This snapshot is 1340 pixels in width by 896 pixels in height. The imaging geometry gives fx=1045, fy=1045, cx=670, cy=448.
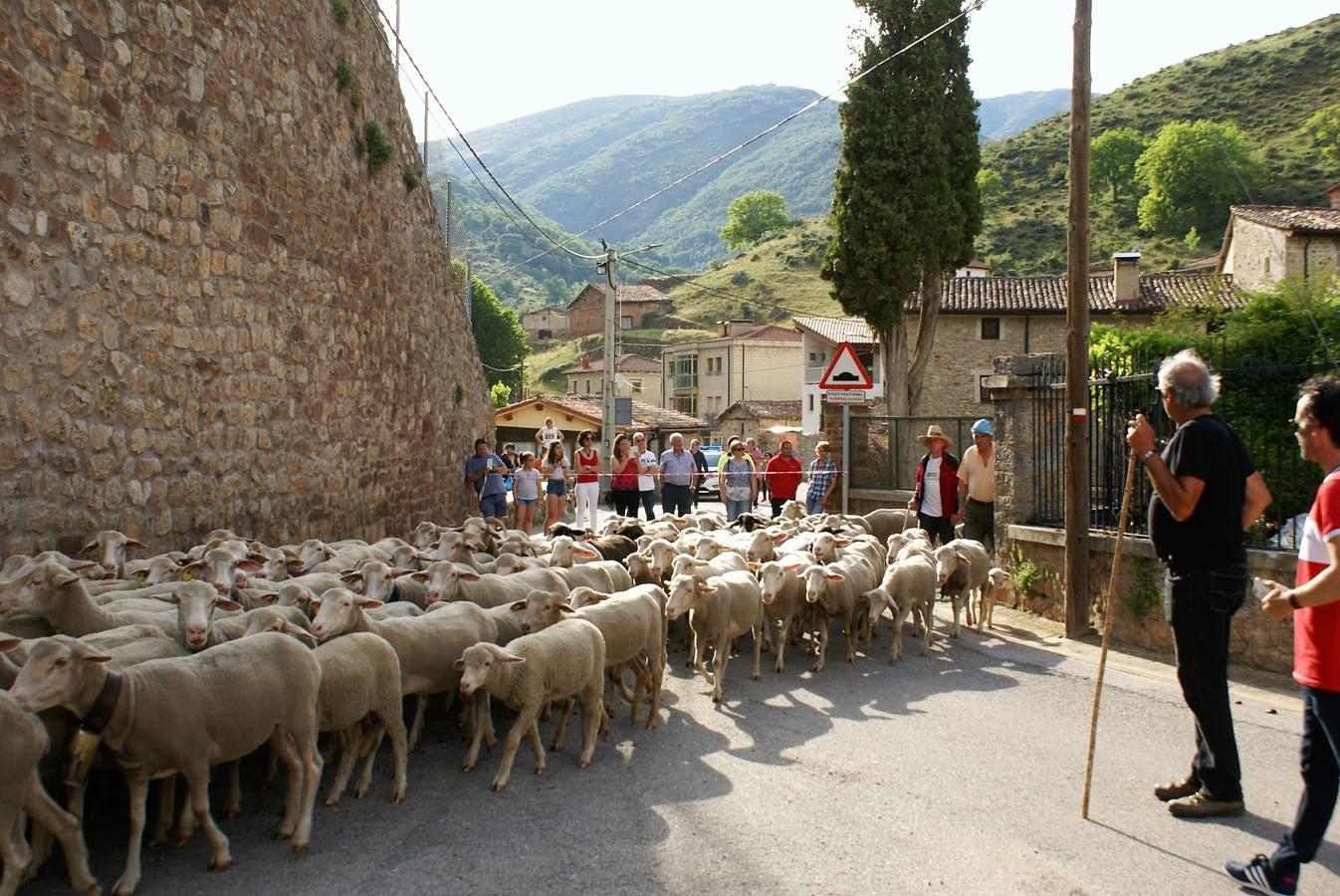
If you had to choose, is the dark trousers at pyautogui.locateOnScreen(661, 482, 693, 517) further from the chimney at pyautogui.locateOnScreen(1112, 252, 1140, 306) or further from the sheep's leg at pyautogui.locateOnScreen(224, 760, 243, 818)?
the chimney at pyautogui.locateOnScreen(1112, 252, 1140, 306)

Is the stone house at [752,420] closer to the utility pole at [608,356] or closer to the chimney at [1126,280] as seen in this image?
the chimney at [1126,280]

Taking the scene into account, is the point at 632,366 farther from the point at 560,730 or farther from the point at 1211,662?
the point at 1211,662

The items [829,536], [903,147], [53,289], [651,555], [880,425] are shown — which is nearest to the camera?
[53,289]

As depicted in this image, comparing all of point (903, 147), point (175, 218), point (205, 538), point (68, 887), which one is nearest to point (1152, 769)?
point (68, 887)

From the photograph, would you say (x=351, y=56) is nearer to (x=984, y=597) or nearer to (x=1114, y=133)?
(x=984, y=597)

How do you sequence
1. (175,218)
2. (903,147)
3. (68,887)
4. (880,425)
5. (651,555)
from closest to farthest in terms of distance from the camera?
1. (68,887)
2. (175,218)
3. (651,555)
4. (880,425)
5. (903,147)

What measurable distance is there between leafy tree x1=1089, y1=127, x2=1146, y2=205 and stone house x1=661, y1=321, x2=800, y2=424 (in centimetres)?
3194

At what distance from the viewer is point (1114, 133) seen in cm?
8950

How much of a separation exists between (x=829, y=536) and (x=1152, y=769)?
484cm

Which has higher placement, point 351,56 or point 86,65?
point 351,56

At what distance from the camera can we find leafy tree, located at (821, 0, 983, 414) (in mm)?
27125

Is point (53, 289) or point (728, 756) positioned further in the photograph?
point (53, 289)

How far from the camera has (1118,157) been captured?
87688 millimetres

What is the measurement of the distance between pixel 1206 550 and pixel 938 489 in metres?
7.15
